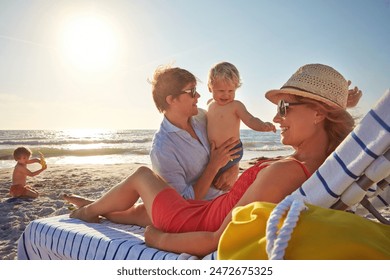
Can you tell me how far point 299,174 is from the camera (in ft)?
5.17

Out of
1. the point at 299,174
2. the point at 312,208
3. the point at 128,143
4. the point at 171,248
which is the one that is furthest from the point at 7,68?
the point at 128,143

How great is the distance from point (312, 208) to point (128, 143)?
16.3m

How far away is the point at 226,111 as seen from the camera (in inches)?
114

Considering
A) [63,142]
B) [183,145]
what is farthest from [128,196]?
[63,142]

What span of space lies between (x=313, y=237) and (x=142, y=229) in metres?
1.27

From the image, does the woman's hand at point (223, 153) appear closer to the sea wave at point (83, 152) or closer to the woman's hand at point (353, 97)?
the woman's hand at point (353, 97)

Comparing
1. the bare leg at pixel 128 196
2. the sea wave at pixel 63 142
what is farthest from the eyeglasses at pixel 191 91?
the sea wave at pixel 63 142

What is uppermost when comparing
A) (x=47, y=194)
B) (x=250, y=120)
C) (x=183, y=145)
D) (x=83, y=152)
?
(x=250, y=120)

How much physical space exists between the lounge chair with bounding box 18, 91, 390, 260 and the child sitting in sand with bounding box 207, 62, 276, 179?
0.90 meters

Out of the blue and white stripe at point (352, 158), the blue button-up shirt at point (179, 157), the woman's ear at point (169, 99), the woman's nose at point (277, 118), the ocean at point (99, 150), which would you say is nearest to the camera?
the blue and white stripe at point (352, 158)

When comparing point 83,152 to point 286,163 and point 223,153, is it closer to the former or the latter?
point 223,153

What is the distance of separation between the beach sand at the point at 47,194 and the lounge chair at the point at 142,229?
2.24ft

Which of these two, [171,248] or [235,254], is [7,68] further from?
[235,254]

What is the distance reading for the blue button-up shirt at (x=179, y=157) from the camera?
8.27 feet
